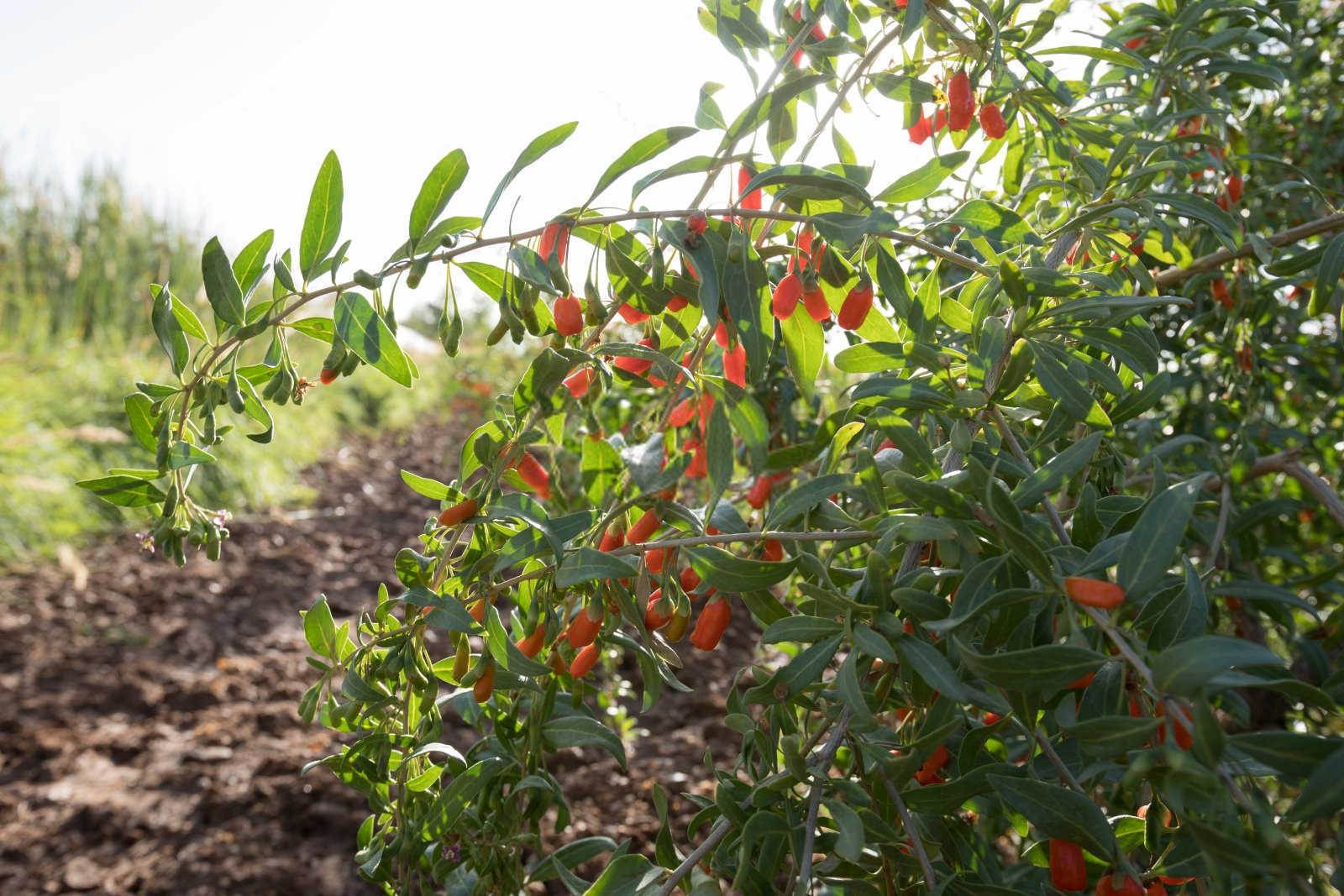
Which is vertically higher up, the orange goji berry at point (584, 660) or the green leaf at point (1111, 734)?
the green leaf at point (1111, 734)

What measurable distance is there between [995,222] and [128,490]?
945mm

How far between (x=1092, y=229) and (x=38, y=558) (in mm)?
4464

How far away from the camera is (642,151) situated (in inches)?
31.8

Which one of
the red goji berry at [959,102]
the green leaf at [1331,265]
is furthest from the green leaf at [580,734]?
the green leaf at [1331,265]

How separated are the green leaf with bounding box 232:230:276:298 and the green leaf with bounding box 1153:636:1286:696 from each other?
85cm

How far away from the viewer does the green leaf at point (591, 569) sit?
2.47ft

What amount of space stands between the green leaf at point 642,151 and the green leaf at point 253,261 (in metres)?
0.35

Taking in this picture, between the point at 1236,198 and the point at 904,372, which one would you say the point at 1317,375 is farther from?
the point at 904,372

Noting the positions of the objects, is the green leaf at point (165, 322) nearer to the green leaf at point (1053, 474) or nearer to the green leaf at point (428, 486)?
the green leaf at point (428, 486)

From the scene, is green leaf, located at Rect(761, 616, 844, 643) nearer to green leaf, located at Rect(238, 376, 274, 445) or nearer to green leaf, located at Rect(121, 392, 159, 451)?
green leaf, located at Rect(238, 376, 274, 445)

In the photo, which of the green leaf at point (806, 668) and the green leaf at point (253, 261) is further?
the green leaf at point (253, 261)

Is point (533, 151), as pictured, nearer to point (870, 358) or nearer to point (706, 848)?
point (870, 358)

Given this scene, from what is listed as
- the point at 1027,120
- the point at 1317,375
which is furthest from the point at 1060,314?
the point at 1317,375

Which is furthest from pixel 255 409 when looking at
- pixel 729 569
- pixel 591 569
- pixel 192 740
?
pixel 192 740
